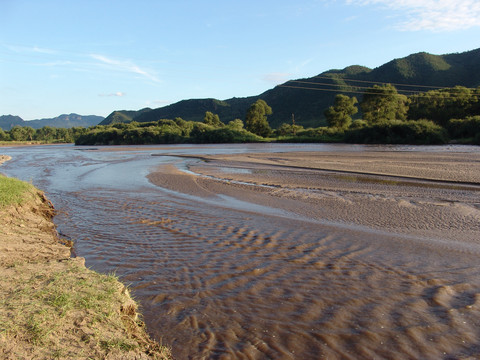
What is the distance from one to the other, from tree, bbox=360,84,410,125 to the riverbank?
259ft

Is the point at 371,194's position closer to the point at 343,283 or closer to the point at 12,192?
the point at 343,283

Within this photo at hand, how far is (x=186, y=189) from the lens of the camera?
14.5 metres

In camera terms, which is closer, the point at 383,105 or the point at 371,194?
the point at 371,194

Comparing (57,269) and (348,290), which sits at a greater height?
(57,269)

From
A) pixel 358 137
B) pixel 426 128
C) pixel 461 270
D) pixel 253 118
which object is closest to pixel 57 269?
pixel 461 270

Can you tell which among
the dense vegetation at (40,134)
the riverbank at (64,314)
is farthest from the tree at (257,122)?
the riverbank at (64,314)

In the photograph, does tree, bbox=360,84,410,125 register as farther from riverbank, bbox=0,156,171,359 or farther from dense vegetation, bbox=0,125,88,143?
dense vegetation, bbox=0,125,88,143

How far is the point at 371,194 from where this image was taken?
12469mm

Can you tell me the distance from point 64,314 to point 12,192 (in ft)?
22.9

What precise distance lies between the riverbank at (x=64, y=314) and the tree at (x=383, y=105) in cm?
7909

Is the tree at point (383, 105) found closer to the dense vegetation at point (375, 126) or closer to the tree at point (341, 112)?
the dense vegetation at point (375, 126)

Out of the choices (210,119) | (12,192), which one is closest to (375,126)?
(12,192)

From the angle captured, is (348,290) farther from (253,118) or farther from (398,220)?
(253,118)

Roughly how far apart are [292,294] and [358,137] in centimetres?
6384
